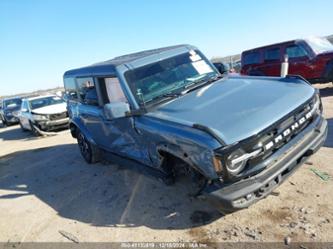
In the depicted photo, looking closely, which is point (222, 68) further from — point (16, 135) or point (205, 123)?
point (16, 135)

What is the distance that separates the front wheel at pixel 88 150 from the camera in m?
6.43

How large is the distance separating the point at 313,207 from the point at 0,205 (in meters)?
5.02

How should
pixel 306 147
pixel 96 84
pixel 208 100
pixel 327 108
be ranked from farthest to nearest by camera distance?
pixel 327 108
pixel 96 84
pixel 208 100
pixel 306 147

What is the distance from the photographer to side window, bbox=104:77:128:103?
4.63 m

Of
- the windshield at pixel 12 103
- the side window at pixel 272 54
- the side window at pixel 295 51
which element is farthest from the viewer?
the windshield at pixel 12 103

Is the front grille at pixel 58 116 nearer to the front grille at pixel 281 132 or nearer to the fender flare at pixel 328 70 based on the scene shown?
the fender flare at pixel 328 70

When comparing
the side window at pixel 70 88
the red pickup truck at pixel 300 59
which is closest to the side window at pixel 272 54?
the red pickup truck at pixel 300 59

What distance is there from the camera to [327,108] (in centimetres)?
823

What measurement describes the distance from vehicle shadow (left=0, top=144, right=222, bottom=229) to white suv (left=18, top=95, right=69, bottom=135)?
170 inches

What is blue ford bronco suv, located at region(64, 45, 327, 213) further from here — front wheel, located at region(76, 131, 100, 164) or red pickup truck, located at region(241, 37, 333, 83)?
red pickup truck, located at region(241, 37, 333, 83)

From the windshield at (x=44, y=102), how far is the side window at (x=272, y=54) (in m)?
8.70

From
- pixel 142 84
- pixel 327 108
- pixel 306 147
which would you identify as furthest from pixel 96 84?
pixel 327 108

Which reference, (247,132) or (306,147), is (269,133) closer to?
(247,132)

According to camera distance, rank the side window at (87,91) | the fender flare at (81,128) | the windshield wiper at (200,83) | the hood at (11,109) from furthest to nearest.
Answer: the hood at (11,109) → the fender flare at (81,128) → the side window at (87,91) → the windshield wiper at (200,83)
